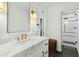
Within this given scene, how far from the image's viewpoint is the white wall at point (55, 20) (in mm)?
4037

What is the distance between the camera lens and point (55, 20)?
418 centimetres

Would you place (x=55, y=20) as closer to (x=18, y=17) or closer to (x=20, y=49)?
(x=18, y=17)

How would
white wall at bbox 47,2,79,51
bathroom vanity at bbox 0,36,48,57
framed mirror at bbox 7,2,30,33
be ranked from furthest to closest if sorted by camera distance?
white wall at bbox 47,2,79,51 → framed mirror at bbox 7,2,30,33 → bathroom vanity at bbox 0,36,48,57

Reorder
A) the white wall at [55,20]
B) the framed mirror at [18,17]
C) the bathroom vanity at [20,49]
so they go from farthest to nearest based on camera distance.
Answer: the white wall at [55,20] < the framed mirror at [18,17] < the bathroom vanity at [20,49]

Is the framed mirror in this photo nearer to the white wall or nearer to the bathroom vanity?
the bathroom vanity

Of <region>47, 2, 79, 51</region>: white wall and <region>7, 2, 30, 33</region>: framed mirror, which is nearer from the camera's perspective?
<region>7, 2, 30, 33</region>: framed mirror

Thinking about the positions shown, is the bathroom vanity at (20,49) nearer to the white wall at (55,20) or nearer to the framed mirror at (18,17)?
the framed mirror at (18,17)

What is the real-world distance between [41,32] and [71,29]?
1667mm

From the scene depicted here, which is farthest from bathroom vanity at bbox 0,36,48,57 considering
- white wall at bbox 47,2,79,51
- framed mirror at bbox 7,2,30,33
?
white wall at bbox 47,2,79,51

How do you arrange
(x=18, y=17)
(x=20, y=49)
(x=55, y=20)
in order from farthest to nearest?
1. (x=55, y=20)
2. (x=18, y=17)
3. (x=20, y=49)

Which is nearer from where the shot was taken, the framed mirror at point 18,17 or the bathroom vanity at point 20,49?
the bathroom vanity at point 20,49

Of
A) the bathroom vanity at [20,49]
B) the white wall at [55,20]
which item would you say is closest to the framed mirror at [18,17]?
the bathroom vanity at [20,49]

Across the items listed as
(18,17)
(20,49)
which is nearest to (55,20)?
(18,17)

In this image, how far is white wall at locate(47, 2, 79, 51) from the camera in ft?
13.2
